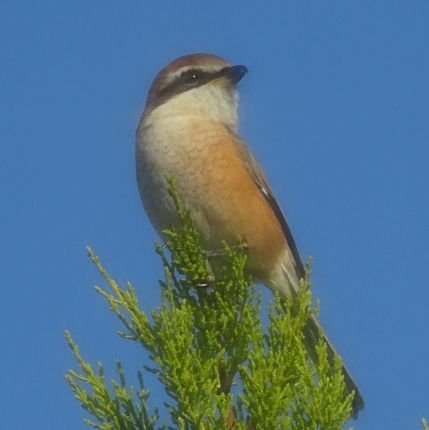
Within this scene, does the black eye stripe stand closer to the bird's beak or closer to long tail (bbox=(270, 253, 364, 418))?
the bird's beak

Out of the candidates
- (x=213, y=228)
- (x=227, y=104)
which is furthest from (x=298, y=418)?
(x=227, y=104)

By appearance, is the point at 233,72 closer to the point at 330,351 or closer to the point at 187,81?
the point at 187,81

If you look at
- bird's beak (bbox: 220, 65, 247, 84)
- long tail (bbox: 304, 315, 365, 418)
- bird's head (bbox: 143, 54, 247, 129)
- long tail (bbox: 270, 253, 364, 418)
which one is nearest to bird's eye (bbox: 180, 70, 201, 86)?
bird's head (bbox: 143, 54, 247, 129)

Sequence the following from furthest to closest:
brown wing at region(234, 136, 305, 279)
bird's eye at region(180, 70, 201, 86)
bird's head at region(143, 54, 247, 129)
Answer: bird's eye at region(180, 70, 201, 86) < bird's head at region(143, 54, 247, 129) < brown wing at region(234, 136, 305, 279)

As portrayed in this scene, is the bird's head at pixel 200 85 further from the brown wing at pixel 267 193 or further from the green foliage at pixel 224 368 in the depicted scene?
the green foliage at pixel 224 368

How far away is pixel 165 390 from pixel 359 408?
4.51 feet

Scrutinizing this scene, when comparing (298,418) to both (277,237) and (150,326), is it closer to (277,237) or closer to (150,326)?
(150,326)

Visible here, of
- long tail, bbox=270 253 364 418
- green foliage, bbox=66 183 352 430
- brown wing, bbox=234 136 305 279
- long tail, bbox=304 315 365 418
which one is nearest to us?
green foliage, bbox=66 183 352 430

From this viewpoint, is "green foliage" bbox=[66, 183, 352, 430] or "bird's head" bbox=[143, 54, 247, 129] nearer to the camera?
"green foliage" bbox=[66, 183, 352, 430]

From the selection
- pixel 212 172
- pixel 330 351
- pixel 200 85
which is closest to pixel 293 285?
pixel 330 351

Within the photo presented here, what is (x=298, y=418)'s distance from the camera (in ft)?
10.6

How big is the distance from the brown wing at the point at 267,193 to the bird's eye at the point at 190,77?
482mm

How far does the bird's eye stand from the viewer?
5555 mm

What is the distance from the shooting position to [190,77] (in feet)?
18.2
